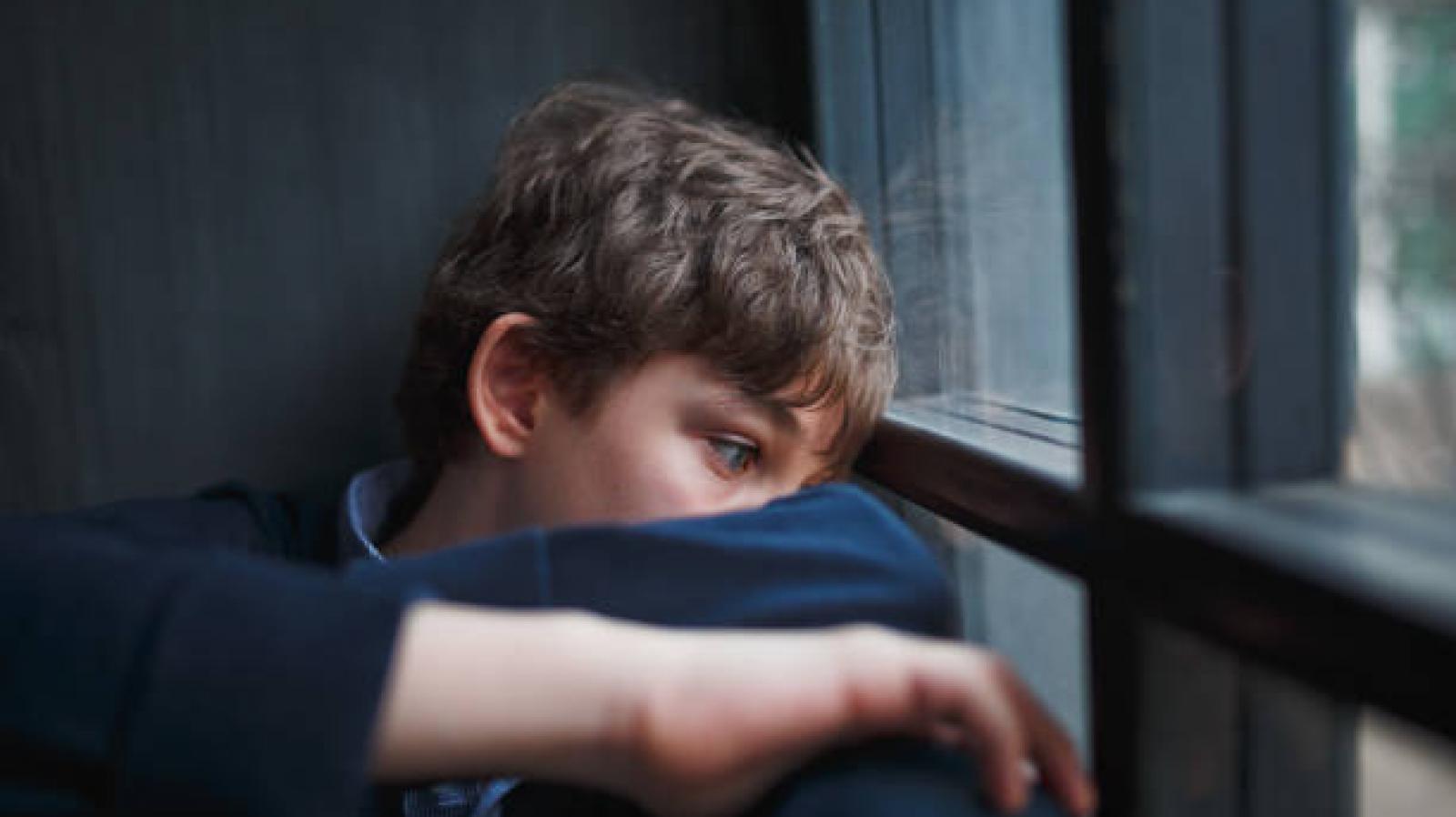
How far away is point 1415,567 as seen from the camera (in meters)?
0.46

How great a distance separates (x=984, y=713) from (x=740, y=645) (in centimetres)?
11

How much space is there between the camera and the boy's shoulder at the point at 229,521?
958mm

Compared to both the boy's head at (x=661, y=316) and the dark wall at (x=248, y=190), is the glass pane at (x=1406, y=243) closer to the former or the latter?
the boy's head at (x=661, y=316)

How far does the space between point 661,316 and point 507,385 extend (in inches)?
6.2

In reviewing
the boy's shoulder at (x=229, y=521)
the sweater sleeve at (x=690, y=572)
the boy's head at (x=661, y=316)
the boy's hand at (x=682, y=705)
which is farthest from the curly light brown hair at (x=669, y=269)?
the boy's hand at (x=682, y=705)

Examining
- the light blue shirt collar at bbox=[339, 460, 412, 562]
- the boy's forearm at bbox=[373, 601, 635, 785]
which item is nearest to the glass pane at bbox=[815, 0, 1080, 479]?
the boy's forearm at bbox=[373, 601, 635, 785]

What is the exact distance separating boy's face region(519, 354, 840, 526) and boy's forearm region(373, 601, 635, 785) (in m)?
0.43

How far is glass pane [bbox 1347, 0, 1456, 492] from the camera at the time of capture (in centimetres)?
48

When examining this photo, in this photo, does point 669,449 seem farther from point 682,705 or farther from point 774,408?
point 682,705

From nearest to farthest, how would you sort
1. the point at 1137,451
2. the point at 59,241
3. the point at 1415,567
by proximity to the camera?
1. the point at 1415,567
2. the point at 1137,451
3. the point at 59,241

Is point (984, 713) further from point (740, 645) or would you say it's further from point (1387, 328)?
point (1387, 328)

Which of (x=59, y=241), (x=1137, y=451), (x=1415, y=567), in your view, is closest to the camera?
(x=1415, y=567)

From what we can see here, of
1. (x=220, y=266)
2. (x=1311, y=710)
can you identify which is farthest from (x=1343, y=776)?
(x=220, y=266)

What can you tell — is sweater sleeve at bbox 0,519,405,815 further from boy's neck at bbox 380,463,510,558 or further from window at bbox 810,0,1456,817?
boy's neck at bbox 380,463,510,558
